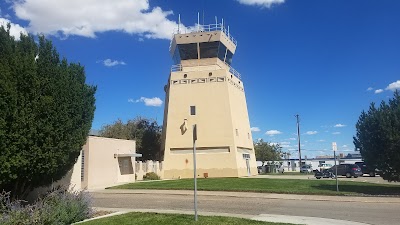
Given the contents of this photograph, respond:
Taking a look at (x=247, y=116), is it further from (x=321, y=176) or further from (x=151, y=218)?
(x=151, y=218)

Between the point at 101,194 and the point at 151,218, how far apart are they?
1154 centimetres

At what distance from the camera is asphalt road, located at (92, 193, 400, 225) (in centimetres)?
1398

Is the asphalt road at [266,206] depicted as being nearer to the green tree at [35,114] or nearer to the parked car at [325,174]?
the green tree at [35,114]

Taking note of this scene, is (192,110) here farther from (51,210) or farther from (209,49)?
(51,210)

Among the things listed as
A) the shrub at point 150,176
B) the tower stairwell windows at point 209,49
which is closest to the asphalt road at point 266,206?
the shrub at point 150,176

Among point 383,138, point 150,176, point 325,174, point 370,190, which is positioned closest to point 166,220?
point 383,138

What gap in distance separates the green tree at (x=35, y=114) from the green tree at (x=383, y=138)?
603 inches

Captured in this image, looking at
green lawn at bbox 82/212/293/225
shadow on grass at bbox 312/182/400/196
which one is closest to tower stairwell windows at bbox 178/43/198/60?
shadow on grass at bbox 312/182/400/196

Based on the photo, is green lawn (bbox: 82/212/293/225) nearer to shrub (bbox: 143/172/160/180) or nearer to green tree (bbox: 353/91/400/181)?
green tree (bbox: 353/91/400/181)

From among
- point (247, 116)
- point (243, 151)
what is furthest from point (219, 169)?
point (247, 116)

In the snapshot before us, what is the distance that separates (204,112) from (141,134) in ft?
39.7

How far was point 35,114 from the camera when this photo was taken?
13648mm

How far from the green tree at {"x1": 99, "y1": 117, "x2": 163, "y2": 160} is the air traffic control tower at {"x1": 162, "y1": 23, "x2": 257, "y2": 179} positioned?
24.0 ft

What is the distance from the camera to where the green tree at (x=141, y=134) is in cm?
5069
